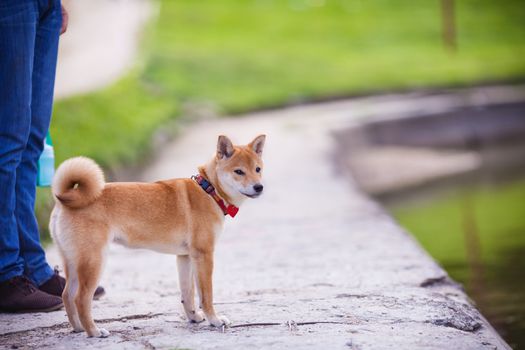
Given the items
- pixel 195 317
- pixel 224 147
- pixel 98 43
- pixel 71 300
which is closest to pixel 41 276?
pixel 71 300

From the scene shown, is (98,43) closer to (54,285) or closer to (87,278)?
(54,285)

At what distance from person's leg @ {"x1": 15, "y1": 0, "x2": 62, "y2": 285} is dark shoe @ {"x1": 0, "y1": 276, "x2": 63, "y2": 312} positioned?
161 millimetres

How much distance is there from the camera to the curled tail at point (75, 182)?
3.89 m

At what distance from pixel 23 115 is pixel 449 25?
1791cm

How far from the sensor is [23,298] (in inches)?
171

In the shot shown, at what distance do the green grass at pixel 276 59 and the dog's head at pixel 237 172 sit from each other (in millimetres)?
3890

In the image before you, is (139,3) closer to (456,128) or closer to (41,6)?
(456,128)

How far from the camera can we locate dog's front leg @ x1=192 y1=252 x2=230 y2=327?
162 inches

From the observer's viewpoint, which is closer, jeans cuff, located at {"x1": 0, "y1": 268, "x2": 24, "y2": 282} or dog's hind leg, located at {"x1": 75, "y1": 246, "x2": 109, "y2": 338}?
dog's hind leg, located at {"x1": 75, "y1": 246, "x2": 109, "y2": 338}

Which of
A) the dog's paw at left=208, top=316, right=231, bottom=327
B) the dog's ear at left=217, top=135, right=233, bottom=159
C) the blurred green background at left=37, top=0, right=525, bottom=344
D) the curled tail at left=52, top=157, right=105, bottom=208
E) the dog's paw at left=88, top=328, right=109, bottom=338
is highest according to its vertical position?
the blurred green background at left=37, top=0, right=525, bottom=344

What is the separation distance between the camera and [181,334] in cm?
398

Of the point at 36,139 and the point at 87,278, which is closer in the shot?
the point at 87,278

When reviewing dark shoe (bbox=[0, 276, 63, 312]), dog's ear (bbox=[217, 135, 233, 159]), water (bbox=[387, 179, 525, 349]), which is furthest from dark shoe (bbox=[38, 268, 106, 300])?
water (bbox=[387, 179, 525, 349])

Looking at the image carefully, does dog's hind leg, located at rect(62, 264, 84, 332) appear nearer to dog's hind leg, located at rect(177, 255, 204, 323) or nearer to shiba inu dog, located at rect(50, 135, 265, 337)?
shiba inu dog, located at rect(50, 135, 265, 337)
